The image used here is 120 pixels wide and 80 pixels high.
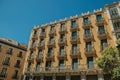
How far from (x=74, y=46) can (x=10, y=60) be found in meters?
21.3

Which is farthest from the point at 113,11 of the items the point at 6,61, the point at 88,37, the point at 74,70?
the point at 6,61

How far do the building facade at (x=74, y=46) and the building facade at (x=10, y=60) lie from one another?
8241mm

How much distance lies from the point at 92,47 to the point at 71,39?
5.38 metres

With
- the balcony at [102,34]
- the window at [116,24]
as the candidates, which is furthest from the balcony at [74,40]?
the window at [116,24]

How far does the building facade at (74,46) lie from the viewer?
2497 centimetres

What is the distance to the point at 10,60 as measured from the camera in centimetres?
3922

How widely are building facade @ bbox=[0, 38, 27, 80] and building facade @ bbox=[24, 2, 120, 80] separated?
8.24m

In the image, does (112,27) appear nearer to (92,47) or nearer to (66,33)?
(92,47)

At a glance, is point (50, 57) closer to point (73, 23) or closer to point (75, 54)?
point (75, 54)

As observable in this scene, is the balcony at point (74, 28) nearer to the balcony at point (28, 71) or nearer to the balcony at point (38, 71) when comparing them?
the balcony at point (38, 71)

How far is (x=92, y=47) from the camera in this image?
25.9 meters

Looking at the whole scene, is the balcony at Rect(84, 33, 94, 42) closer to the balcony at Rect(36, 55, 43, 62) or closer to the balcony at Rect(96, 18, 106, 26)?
the balcony at Rect(96, 18, 106, 26)

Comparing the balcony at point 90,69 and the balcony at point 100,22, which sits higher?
the balcony at point 100,22

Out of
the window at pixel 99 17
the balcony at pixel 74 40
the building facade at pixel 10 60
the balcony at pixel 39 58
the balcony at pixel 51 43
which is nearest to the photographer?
the balcony at pixel 74 40
